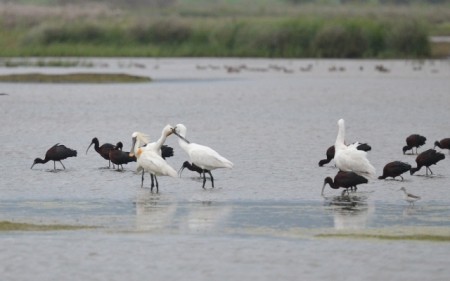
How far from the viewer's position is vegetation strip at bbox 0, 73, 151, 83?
155 feet

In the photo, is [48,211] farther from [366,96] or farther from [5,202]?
[366,96]

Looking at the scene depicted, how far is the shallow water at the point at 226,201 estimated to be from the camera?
12.6 m

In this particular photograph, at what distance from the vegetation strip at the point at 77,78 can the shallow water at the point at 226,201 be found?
9.90 meters

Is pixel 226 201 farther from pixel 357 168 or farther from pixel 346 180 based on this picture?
pixel 357 168

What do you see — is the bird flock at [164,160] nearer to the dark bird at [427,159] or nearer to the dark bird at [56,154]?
the dark bird at [56,154]

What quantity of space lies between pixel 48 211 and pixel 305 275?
15.7 ft

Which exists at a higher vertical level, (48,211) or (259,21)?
(259,21)

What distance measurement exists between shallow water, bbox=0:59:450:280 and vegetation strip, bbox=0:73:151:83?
9.90 meters

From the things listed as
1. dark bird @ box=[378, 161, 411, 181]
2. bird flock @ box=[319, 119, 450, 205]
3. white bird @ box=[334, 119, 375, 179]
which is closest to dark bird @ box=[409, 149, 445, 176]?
bird flock @ box=[319, 119, 450, 205]

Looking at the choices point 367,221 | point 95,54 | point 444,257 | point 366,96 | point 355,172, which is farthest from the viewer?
point 95,54

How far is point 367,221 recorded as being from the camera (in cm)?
1519

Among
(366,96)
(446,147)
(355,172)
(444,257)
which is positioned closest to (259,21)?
(366,96)

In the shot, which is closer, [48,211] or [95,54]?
[48,211]

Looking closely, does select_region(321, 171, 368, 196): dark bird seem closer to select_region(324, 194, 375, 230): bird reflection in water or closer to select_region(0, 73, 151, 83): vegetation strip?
select_region(324, 194, 375, 230): bird reflection in water
